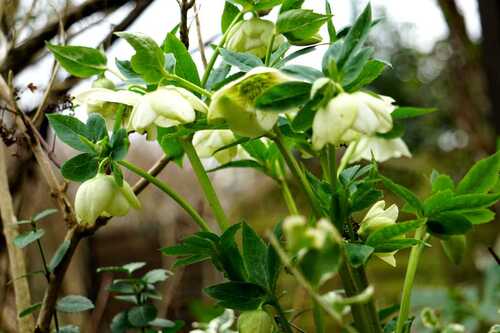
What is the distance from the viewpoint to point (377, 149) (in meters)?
0.51

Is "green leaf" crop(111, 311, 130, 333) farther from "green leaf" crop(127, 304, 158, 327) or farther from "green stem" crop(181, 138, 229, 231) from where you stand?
"green stem" crop(181, 138, 229, 231)

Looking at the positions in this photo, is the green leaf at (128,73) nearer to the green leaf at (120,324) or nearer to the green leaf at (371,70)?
the green leaf at (371,70)

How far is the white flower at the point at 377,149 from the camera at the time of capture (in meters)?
0.50

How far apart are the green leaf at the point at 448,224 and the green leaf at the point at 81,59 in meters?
0.26

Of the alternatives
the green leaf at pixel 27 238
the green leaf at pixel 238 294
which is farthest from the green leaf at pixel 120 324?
the green leaf at pixel 238 294

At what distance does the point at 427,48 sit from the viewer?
14.4 ft

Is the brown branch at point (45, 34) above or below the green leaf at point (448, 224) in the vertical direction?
above

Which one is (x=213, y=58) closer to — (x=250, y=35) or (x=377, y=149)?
(x=250, y=35)

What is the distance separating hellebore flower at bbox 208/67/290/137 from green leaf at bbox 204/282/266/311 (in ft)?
0.37

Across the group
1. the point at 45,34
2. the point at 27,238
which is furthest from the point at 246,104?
the point at 45,34

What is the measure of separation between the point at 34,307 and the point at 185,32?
268 mm

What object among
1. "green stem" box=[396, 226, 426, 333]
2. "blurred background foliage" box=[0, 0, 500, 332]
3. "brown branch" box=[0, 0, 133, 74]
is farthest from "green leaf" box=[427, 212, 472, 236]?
"brown branch" box=[0, 0, 133, 74]

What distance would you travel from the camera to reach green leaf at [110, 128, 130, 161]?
1.46ft

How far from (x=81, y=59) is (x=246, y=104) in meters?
0.15
